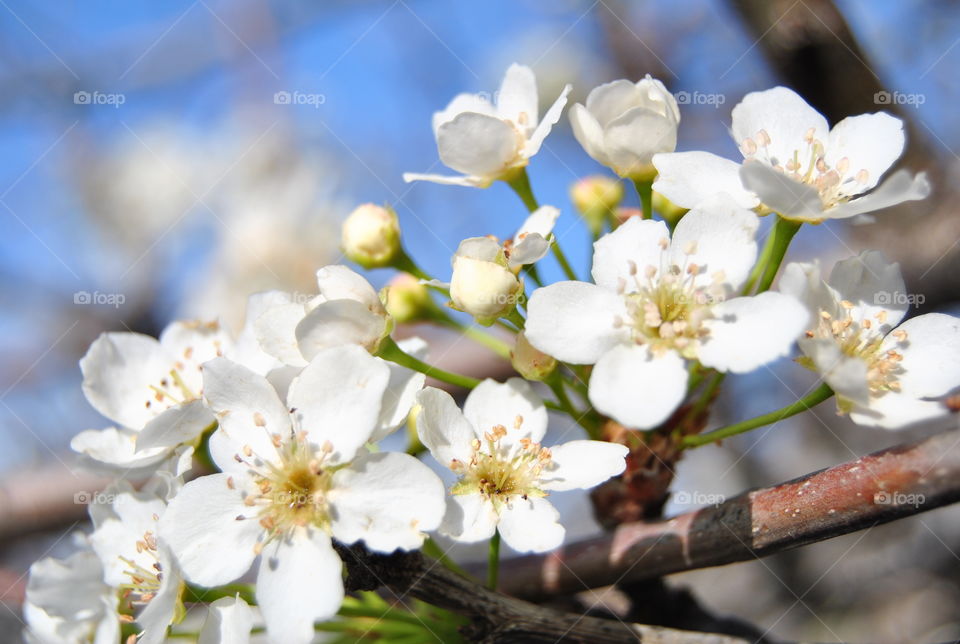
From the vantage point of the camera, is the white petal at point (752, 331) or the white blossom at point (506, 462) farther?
the white blossom at point (506, 462)

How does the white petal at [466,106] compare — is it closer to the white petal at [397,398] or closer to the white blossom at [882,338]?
the white petal at [397,398]

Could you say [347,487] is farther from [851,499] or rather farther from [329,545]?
[851,499]

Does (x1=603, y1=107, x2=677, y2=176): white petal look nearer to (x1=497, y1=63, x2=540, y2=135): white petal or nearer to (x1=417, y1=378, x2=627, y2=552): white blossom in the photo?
(x1=497, y1=63, x2=540, y2=135): white petal

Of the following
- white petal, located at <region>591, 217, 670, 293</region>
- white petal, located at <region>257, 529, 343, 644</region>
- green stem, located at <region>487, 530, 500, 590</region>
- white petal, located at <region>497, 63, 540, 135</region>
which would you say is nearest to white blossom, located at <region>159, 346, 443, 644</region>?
white petal, located at <region>257, 529, 343, 644</region>

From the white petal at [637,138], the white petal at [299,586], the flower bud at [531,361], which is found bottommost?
the white petal at [299,586]

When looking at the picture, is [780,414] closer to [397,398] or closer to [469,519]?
[469,519]

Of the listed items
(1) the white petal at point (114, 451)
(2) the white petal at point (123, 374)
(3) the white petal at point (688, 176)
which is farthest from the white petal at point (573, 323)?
(2) the white petal at point (123, 374)
